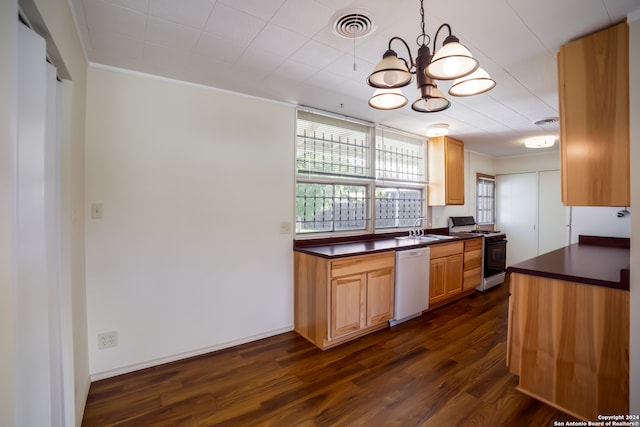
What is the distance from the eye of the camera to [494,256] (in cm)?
437

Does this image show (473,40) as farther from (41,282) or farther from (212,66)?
(41,282)

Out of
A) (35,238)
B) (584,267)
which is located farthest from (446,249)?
(35,238)

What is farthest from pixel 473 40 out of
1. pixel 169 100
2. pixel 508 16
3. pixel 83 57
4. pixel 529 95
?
pixel 83 57

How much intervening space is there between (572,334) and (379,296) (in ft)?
4.92

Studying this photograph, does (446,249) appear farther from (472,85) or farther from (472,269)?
(472,85)

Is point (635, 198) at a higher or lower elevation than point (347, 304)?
higher

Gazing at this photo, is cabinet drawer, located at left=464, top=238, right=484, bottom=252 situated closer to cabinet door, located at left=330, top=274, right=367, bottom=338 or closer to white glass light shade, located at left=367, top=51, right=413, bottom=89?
cabinet door, located at left=330, top=274, right=367, bottom=338

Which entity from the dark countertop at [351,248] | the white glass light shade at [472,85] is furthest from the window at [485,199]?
the white glass light shade at [472,85]

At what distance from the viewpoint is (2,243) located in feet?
2.63

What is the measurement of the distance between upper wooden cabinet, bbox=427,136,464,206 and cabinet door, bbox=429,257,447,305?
3.45ft

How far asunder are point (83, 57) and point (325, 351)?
296cm

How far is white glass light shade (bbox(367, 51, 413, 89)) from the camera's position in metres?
1.30

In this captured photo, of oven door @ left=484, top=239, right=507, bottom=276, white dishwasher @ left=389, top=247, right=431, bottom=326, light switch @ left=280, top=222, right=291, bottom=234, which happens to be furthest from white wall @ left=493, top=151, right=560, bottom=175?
light switch @ left=280, top=222, right=291, bottom=234

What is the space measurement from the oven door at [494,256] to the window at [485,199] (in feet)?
3.11
